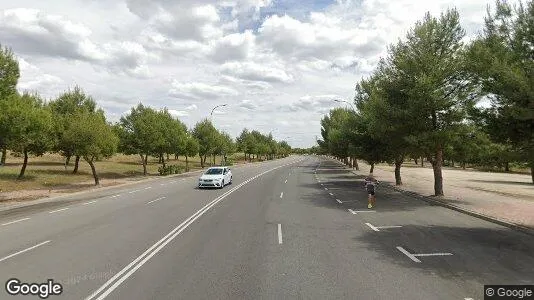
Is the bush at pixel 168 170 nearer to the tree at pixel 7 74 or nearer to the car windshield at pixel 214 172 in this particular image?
the car windshield at pixel 214 172

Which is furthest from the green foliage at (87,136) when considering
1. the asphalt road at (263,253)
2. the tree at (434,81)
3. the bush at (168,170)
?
the tree at (434,81)

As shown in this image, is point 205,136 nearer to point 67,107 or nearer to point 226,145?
point 226,145

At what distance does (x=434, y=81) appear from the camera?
70.4ft

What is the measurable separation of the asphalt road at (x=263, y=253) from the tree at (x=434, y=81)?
5273 millimetres

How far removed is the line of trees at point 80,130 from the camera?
26.8 metres

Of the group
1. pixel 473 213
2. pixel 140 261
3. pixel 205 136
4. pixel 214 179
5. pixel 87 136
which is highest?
pixel 205 136

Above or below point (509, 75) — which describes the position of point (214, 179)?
below

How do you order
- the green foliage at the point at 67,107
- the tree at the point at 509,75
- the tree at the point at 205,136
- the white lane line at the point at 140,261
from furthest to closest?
the tree at the point at 205,136 < the green foliage at the point at 67,107 < the tree at the point at 509,75 < the white lane line at the point at 140,261

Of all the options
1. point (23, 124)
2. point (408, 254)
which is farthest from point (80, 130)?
point (408, 254)

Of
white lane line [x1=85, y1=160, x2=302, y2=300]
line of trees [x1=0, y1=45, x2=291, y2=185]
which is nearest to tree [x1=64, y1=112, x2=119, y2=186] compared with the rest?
line of trees [x1=0, y1=45, x2=291, y2=185]

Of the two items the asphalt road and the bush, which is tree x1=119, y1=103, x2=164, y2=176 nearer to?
the bush

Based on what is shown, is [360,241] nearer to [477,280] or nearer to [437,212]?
[477,280]

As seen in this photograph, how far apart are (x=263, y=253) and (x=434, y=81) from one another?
15201 millimetres

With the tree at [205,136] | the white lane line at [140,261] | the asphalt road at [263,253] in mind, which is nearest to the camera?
the white lane line at [140,261]
